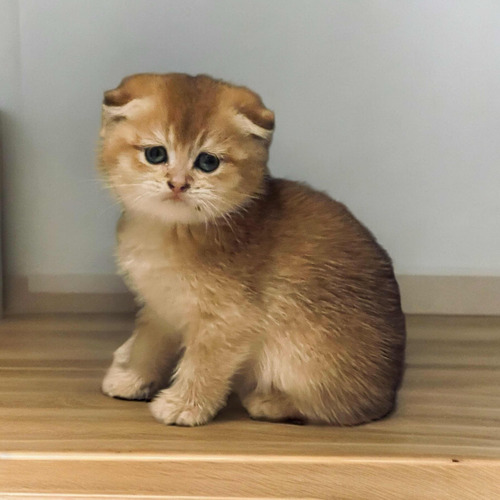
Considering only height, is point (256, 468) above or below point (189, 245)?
below

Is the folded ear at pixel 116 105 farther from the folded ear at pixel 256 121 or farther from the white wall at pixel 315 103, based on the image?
the white wall at pixel 315 103

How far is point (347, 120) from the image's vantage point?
104 centimetres

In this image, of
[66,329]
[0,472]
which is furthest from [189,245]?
[66,329]

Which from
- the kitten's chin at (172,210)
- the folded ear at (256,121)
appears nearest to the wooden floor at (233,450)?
the kitten's chin at (172,210)

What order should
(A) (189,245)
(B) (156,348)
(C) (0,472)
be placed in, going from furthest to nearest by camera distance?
(B) (156,348) < (A) (189,245) < (C) (0,472)

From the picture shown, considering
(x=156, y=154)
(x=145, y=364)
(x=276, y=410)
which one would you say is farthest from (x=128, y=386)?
(x=156, y=154)

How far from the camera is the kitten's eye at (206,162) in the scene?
0.66 metres

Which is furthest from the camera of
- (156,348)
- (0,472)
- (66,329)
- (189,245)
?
(66,329)

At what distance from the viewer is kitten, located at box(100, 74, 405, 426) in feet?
Answer: 2.19

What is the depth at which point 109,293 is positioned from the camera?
1.08 metres

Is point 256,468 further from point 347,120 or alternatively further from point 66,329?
point 347,120

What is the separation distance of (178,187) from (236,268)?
119 millimetres

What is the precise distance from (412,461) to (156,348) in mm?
355

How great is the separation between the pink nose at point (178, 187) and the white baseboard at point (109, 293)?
18.3 inches
